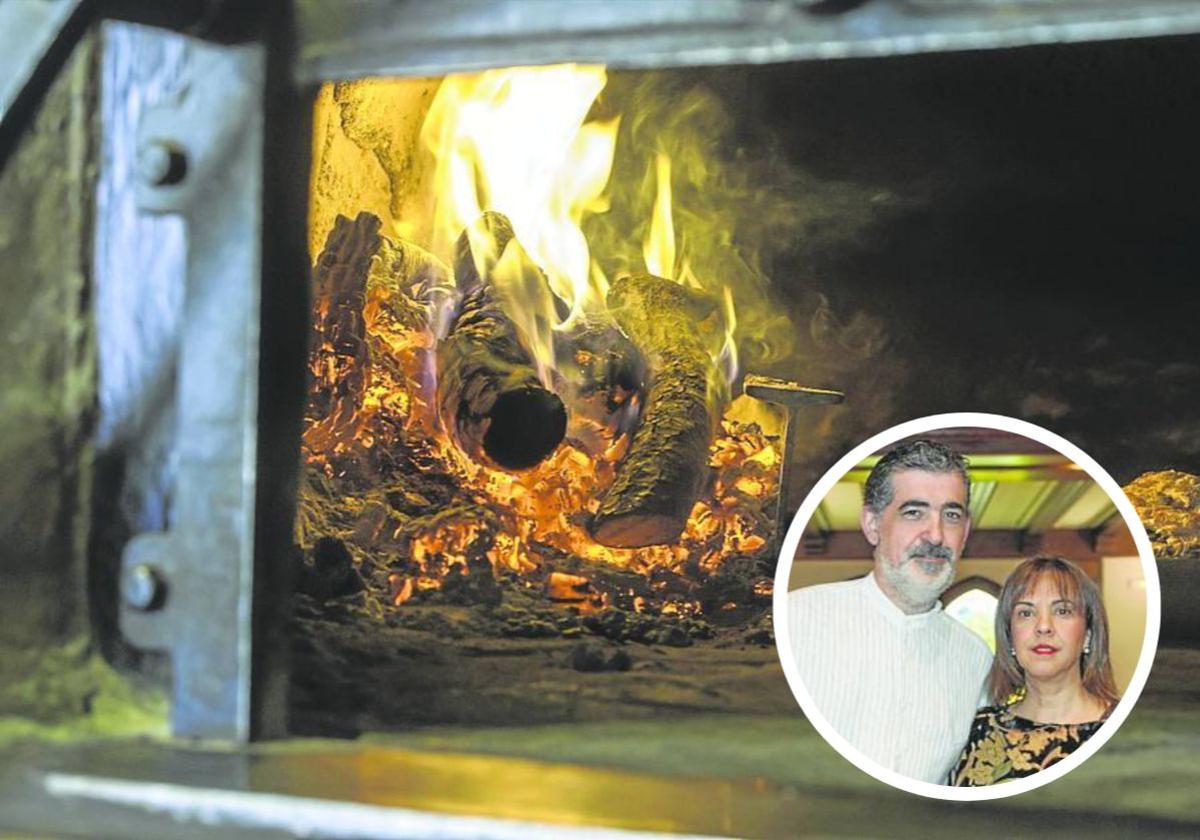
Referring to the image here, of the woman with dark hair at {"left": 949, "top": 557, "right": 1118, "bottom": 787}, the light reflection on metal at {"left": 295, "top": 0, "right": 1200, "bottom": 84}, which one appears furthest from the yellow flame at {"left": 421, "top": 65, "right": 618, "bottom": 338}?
the woman with dark hair at {"left": 949, "top": 557, "right": 1118, "bottom": 787}

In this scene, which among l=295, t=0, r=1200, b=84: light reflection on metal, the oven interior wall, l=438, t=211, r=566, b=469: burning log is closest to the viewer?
l=295, t=0, r=1200, b=84: light reflection on metal

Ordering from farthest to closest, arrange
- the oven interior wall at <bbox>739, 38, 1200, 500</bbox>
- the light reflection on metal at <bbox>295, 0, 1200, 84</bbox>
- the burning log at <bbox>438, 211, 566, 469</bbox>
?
the burning log at <bbox>438, 211, 566, 469</bbox>
the oven interior wall at <bbox>739, 38, 1200, 500</bbox>
the light reflection on metal at <bbox>295, 0, 1200, 84</bbox>

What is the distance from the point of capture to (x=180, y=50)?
1166mm

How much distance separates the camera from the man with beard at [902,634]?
0.91 meters

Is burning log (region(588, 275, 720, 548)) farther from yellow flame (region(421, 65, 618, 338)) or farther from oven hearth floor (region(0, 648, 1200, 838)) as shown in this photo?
oven hearth floor (region(0, 648, 1200, 838))

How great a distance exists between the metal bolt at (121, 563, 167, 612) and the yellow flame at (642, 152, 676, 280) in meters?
0.40

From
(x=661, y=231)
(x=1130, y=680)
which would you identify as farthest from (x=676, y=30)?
(x=1130, y=680)

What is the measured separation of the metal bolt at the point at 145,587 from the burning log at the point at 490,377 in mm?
226

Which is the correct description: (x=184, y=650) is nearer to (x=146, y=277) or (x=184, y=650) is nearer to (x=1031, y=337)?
(x=146, y=277)

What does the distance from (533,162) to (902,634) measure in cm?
44

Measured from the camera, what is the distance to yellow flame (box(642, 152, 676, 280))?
115 centimetres

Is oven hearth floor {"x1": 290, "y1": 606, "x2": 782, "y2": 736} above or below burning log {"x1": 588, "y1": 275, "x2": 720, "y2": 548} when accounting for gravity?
below

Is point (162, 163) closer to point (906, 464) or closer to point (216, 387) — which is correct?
point (216, 387)

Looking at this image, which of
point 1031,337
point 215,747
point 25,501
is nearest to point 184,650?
point 215,747
